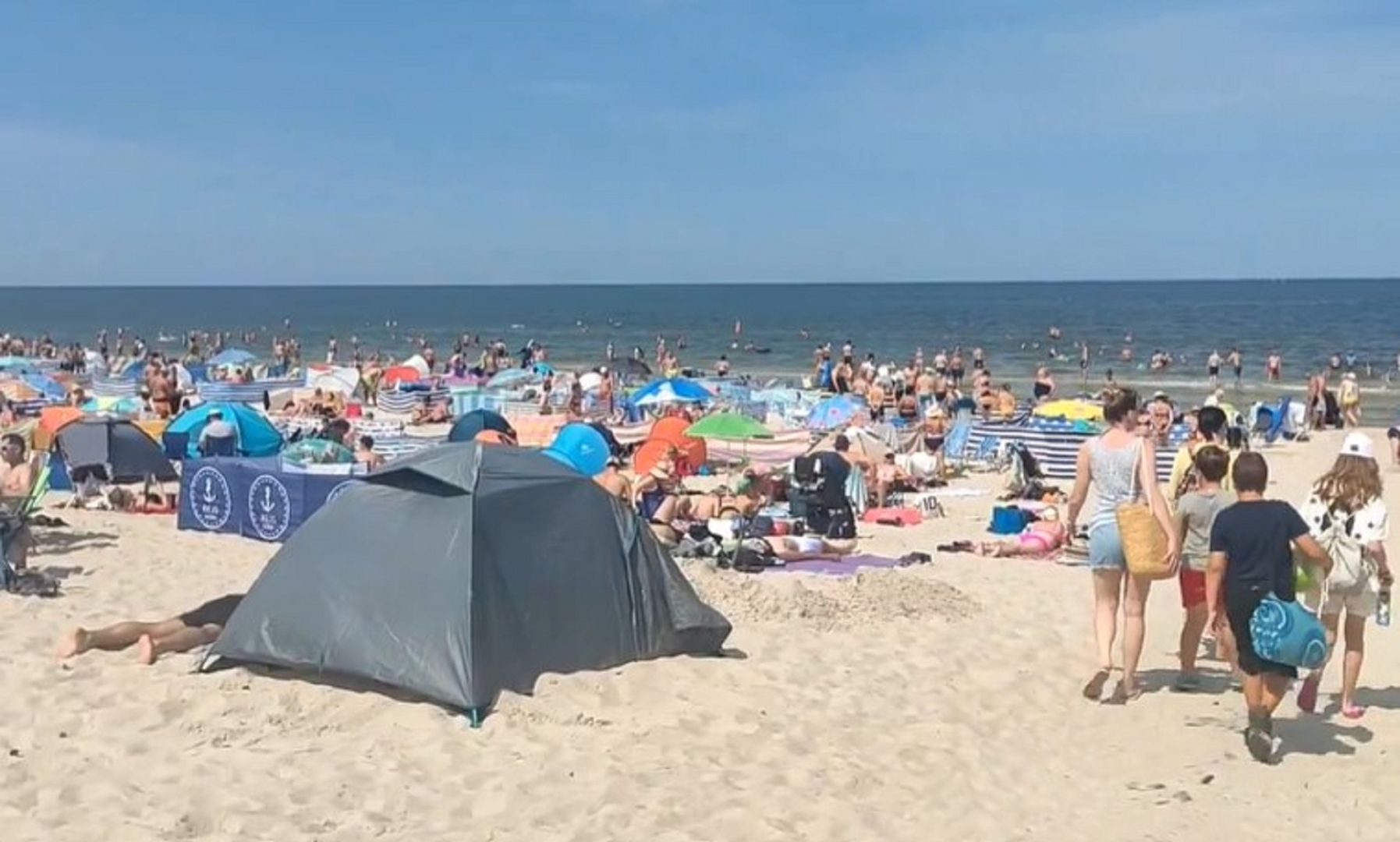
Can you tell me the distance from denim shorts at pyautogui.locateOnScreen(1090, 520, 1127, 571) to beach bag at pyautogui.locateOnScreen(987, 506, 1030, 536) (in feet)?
20.2

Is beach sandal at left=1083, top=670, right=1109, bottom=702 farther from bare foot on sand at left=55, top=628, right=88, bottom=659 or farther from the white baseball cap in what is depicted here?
bare foot on sand at left=55, top=628, right=88, bottom=659

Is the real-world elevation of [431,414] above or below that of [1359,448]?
below

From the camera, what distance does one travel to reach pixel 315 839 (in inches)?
190

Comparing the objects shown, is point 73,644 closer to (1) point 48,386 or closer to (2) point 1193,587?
(2) point 1193,587

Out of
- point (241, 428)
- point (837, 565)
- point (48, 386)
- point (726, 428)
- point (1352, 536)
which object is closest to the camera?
point (1352, 536)

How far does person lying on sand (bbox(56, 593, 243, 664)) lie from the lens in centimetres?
682

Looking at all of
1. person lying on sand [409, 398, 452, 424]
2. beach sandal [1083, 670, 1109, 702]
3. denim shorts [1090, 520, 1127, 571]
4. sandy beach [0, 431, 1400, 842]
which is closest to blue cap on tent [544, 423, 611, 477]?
sandy beach [0, 431, 1400, 842]

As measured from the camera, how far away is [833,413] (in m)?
20.6

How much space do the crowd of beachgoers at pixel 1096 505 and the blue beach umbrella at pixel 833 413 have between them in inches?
A: 4.6

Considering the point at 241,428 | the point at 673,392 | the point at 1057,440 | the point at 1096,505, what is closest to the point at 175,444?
the point at 241,428

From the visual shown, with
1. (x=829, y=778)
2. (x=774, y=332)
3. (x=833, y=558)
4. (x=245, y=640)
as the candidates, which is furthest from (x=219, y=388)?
(x=774, y=332)

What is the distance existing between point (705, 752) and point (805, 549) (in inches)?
204

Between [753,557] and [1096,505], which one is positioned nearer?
[1096,505]

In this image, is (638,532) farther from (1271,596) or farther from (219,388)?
(219,388)
